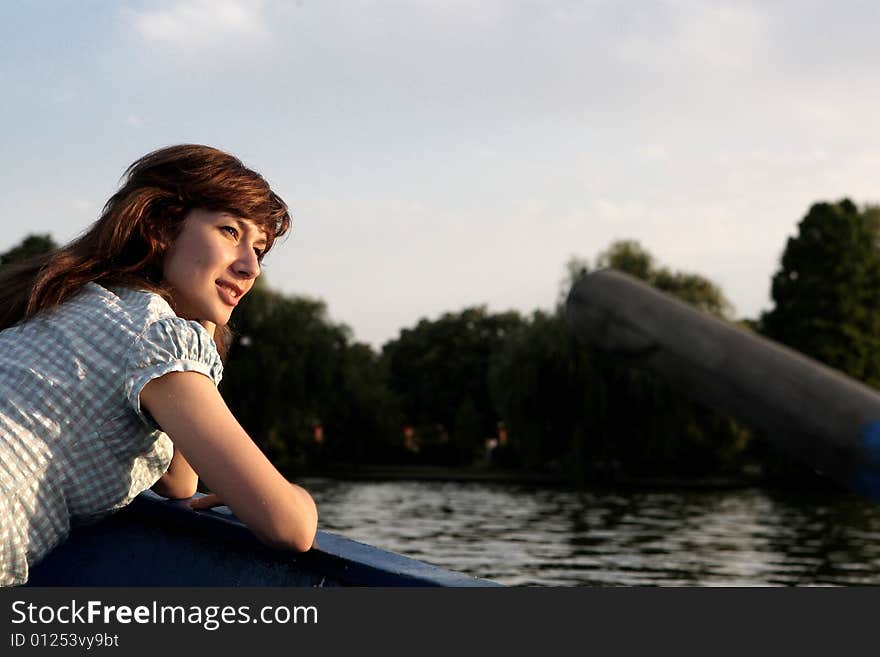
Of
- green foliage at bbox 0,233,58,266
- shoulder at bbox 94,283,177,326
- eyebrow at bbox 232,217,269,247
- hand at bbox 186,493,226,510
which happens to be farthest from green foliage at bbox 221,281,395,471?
shoulder at bbox 94,283,177,326

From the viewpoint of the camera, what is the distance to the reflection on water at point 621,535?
12.3m

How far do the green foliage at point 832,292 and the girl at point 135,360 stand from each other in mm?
38641

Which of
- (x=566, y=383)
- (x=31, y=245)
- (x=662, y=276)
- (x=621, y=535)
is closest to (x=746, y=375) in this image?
(x=621, y=535)

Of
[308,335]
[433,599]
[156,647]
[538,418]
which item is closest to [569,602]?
[433,599]

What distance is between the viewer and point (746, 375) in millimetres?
834

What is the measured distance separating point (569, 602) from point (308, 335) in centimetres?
3450

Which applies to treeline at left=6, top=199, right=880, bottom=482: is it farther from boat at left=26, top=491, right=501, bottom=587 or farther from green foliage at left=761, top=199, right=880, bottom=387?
boat at left=26, top=491, right=501, bottom=587

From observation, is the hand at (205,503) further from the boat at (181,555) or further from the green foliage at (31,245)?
the green foliage at (31,245)

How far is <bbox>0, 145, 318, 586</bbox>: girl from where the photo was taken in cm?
197

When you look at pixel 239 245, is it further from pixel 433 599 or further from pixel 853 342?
pixel 853 342

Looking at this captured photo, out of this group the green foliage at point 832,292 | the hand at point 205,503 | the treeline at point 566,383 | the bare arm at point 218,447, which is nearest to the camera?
the bare arm at point 218,447

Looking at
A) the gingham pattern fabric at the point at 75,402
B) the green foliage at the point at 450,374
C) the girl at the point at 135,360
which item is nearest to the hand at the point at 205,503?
the girl at the point at 135,360

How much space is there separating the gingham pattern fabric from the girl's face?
0.49 feet

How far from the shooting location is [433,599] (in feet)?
5.71
